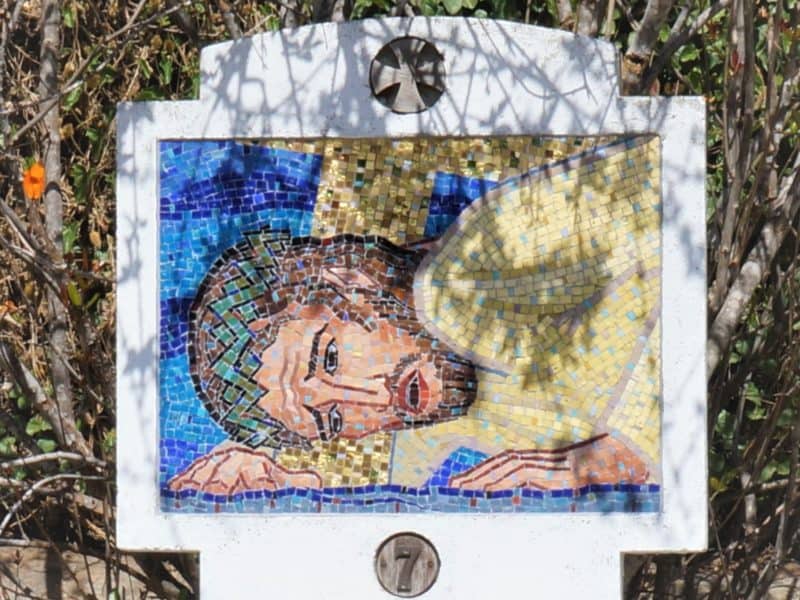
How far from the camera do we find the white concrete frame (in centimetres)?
354

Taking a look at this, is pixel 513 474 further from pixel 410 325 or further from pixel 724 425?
pixel 724 425

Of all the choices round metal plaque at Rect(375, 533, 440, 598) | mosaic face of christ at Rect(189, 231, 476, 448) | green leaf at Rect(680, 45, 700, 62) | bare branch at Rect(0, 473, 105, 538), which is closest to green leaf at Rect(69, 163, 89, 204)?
bare branch at Rect(0, 473, 105, 538)

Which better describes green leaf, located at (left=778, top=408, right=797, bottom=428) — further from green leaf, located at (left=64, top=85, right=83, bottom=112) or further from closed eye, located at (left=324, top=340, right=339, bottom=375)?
green leaf, located at (left=64, top=85, right=83, bottom=112)

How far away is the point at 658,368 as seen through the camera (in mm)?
3562

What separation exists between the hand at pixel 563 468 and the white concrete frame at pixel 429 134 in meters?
0.08

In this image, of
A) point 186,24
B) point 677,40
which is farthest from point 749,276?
point 186,24

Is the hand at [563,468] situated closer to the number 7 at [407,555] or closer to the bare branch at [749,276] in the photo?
the number 7 at [407,555]

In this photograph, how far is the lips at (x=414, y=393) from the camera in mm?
3604

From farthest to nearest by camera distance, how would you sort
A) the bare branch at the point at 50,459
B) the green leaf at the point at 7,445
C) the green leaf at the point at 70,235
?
the green leaf at the point at 7,445 < the green leaf at the point at 70,235 < the bare branch at the point at 50,459

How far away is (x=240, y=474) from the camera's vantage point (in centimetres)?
363

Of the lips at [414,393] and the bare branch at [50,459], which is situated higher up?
the lips at [414,393]

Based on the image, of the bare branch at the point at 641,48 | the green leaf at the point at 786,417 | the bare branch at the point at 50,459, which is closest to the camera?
the bare branch at the point at 641,48

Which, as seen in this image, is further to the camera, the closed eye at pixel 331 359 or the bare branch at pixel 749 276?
the bare branch at pixel 749 276

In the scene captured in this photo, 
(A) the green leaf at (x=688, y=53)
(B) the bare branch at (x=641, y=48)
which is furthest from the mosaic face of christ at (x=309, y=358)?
(A) the green leaf at (x=688, y=53)
